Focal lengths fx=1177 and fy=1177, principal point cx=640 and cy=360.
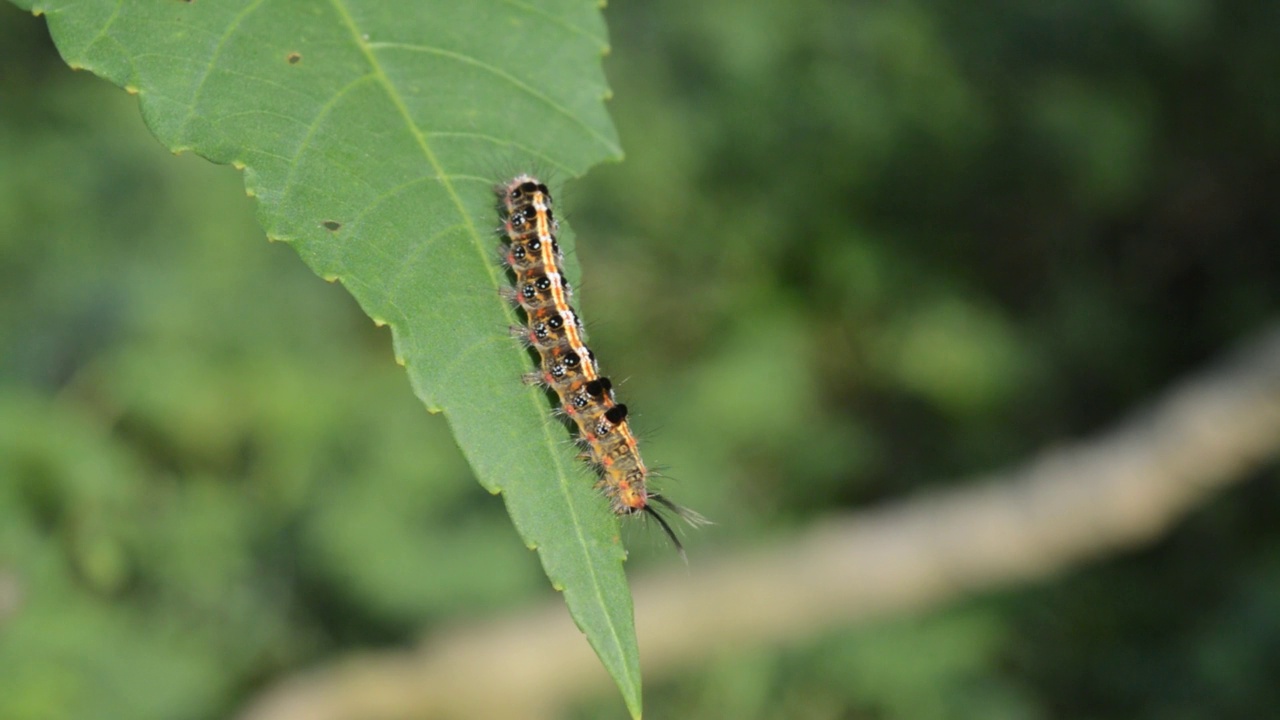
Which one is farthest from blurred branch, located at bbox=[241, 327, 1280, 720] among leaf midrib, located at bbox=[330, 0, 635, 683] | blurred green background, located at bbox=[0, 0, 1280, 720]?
A: leaf midrib, located at bbox=[330, 0, 635, 683]

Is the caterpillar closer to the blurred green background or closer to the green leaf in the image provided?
the green leaf

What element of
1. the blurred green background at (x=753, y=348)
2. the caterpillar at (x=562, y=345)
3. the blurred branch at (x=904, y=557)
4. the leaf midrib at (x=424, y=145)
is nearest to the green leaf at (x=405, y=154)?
the leaf midrib at (x=424, y=145)

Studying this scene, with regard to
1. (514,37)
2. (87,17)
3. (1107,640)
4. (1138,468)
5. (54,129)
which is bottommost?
(87,17)

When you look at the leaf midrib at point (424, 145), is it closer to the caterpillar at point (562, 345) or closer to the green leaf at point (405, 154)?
the green leaf at point (405, 154)

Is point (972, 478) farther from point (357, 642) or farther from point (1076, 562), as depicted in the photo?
point (357, 642)

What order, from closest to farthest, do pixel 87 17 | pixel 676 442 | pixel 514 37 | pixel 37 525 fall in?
pixel 87 17
pixel 514 37
pixel 37 525
pixel 676 442

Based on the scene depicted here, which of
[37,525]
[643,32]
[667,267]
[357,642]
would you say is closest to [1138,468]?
[667,267]

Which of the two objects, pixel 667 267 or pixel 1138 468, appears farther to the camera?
→ pixel 667 267
